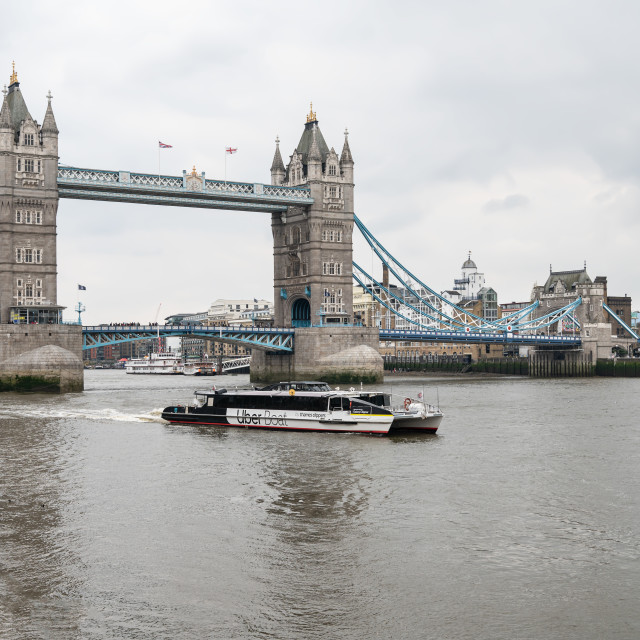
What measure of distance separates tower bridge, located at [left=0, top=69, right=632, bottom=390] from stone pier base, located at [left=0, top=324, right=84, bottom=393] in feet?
1.95

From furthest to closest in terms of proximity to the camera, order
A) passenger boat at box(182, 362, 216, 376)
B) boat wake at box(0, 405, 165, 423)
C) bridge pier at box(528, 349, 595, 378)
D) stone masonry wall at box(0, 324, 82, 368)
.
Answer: passenger boat at box(182, 362, 216, 376), bridge pier at box(528, 349, 595, 378), stone masonry wall at box(0, 324, 82, 368), boat wake at box(0, 405, 165, 423)

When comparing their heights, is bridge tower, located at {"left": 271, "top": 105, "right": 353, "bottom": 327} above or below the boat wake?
above

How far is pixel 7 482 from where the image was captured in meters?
29.8

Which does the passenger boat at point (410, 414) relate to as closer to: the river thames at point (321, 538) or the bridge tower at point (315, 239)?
the river thames at point (321, 538)

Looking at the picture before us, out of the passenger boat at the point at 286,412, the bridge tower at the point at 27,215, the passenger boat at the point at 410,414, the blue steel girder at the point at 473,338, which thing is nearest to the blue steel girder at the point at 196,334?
the bridge tower at the point at 27,215

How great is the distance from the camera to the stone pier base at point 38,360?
235ft

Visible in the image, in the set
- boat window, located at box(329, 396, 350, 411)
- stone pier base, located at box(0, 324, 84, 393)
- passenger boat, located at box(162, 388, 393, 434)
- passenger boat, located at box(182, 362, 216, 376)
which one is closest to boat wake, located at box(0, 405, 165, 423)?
passenger boat, located at box(162, 388, 393, 434)

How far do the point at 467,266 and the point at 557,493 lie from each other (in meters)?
160

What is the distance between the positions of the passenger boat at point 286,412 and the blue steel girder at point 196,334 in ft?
100

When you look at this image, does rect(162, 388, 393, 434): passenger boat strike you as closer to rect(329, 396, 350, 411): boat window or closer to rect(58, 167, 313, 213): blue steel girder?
rect(329, 396, 350, 411): boat window

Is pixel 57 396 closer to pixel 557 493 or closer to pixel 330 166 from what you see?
pixel 330 166

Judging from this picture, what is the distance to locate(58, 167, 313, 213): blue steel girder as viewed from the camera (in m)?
79.9

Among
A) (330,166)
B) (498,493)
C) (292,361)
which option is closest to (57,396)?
(292,361)

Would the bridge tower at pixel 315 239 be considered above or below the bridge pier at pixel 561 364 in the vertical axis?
above
